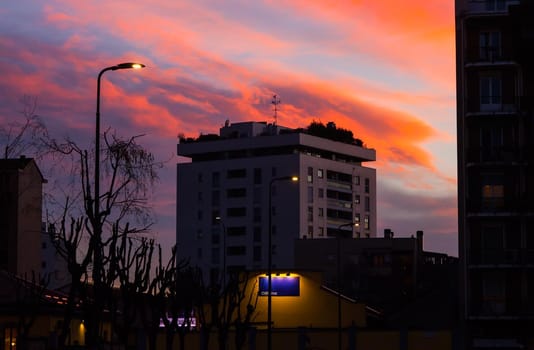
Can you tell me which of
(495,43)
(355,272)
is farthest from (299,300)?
(355,272)

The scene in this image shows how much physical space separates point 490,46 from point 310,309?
23.8 metres

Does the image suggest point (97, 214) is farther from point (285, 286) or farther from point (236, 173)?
point (236, 173)

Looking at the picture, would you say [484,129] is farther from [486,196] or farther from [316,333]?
[316,333]

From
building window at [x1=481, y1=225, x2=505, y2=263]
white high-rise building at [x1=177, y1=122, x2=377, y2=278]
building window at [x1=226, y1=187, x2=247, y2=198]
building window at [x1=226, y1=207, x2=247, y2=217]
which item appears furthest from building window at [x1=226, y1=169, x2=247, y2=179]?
building window at [x1=481, y1=225, x2=505, y2=263]

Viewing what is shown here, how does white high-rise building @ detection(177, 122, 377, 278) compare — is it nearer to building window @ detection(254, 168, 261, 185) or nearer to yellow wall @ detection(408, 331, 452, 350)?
building window @ detection(254, 168, 261, 185)

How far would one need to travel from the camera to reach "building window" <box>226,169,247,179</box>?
198 m

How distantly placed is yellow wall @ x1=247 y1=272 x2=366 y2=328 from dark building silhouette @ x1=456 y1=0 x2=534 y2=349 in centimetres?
1213

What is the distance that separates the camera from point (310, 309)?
295 ft

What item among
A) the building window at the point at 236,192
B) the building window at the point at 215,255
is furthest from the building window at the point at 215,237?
the building window at the point at 236,192

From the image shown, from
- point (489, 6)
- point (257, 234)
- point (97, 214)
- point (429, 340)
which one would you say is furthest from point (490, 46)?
point (257, 234)

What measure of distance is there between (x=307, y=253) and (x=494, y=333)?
289 ft

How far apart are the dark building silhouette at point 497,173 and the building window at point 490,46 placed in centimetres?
6

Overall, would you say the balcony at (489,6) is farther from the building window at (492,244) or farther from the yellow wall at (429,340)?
the yellow wall at (429,340)

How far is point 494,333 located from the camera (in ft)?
→ 251
